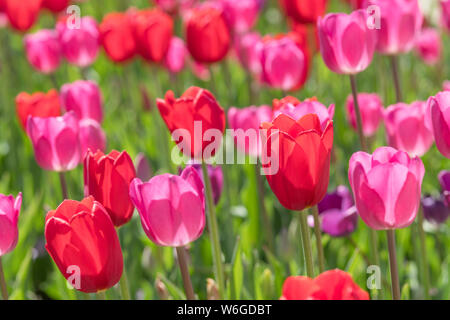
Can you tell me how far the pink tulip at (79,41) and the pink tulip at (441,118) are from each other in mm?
1653

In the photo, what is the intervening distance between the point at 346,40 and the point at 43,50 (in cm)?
155

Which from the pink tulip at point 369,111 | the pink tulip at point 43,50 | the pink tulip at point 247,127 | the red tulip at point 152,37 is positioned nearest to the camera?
the pink tulip at point 247,127

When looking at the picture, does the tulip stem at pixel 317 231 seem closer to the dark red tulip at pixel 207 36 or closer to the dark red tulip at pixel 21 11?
the dark red tulip at pixel 207 36

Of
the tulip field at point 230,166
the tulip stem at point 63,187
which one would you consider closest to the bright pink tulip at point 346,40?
the tulip field at point 230,166

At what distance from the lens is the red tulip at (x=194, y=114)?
1.27 metres

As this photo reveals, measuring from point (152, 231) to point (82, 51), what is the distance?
158cm

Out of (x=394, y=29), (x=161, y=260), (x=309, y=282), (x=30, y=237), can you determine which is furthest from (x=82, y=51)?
(x=309, y=282)

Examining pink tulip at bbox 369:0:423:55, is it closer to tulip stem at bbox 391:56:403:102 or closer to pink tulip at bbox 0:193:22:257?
tulip stem at bbox 391:56:403:102

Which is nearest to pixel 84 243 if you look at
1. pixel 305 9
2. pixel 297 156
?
pixel 297 156

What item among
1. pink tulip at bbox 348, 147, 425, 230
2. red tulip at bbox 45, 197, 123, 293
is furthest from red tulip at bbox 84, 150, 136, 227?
pink tulip at bbox 348, 147, 425, 230

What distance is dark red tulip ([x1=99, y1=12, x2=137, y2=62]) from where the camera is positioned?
7.84ft

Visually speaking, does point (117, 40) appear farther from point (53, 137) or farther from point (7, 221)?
point (7, 221)

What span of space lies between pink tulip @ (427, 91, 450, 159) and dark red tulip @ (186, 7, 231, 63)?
1020mm

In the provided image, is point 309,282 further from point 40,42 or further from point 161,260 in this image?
point 40,42
